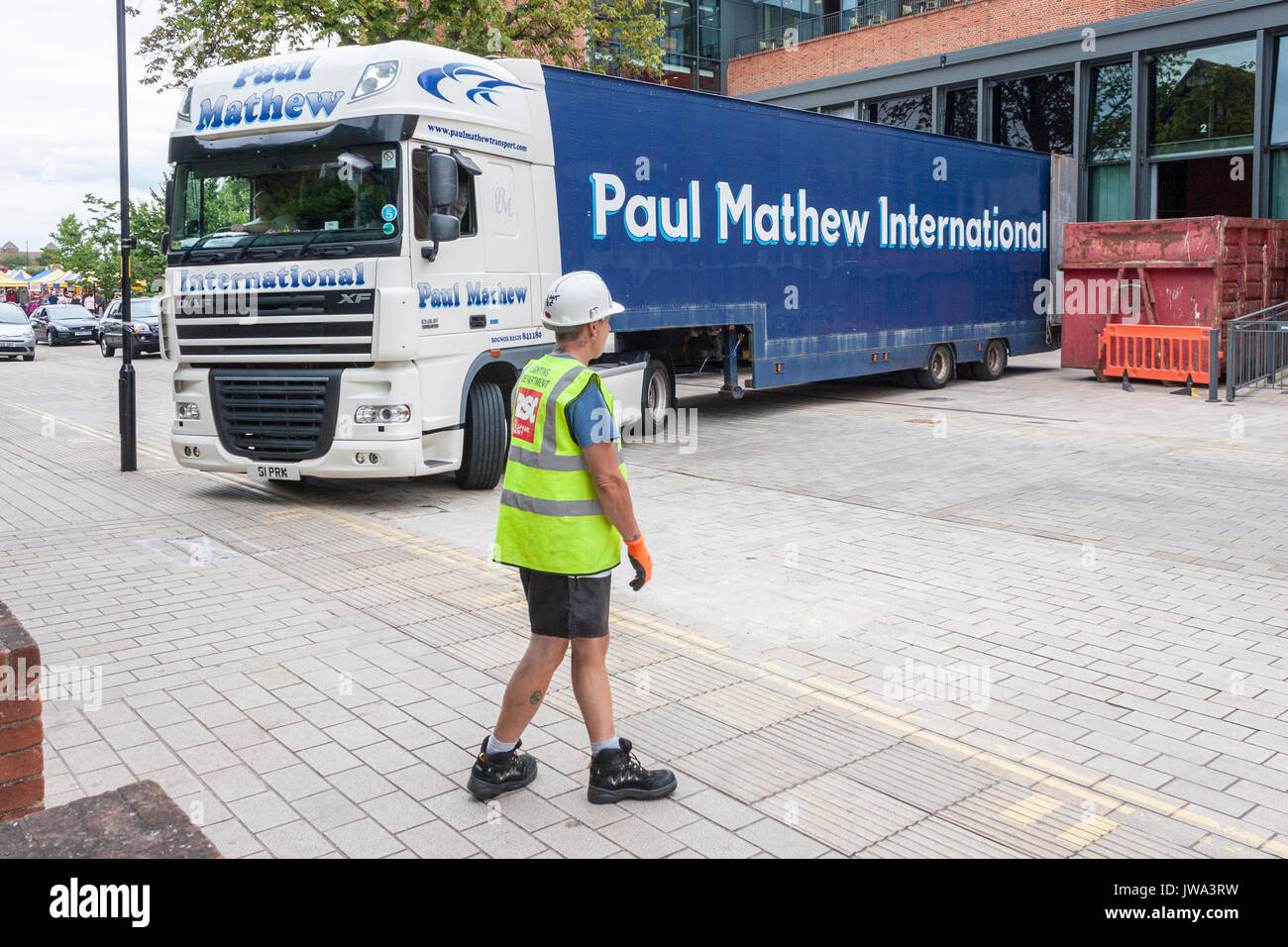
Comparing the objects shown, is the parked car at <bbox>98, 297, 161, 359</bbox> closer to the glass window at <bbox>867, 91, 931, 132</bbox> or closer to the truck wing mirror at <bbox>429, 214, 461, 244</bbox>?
the glass window at <bbox>867, 91, 931, 132</bbox>

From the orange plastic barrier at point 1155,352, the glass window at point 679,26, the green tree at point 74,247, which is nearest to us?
the orange plastic barrier at point 1155,352

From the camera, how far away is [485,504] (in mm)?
10234

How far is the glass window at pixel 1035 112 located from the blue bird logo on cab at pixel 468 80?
19.4 m

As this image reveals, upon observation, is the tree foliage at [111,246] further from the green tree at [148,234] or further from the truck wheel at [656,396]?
the truck wheel at [656,396]

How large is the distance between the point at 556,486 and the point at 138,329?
101ft

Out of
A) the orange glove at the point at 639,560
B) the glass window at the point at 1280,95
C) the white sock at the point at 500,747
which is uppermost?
the glass window at the point at 1280,95

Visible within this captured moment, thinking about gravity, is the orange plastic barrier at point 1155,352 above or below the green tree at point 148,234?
below

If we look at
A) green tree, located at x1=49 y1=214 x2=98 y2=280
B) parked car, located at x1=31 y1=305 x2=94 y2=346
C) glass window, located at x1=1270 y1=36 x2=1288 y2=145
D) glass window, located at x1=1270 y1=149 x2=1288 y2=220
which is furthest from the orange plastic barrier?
green tree, located at x1=49 y1=214 x2=98 y2=280

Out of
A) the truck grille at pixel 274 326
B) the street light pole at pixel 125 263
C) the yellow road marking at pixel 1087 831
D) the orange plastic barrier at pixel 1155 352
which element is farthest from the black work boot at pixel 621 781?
the orange plastic barrier at pixel 1155 352

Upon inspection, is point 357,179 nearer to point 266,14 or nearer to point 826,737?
point 826,737

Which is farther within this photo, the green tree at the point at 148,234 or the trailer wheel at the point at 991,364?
the green tree at the point at 148,234

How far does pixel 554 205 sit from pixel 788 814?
814 centimetres

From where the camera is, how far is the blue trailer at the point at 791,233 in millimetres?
12250

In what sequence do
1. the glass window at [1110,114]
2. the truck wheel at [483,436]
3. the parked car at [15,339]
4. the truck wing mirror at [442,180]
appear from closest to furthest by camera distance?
the truck wing mirror at [442,180] < the truck wheel at [483,436] < the glass window at [1110,114] < the parked car at [15,339]
